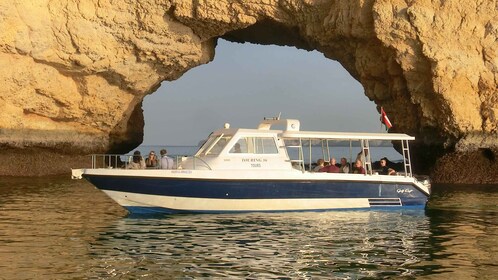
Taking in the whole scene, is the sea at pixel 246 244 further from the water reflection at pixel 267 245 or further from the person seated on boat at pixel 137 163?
the person seated on boat at pixel 137 163

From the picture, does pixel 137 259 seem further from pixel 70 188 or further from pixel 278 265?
pixel 70 188

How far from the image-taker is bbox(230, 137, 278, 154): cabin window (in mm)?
16547

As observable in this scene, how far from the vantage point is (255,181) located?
15.9 meters

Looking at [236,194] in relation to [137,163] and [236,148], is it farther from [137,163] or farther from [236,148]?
[137,163]

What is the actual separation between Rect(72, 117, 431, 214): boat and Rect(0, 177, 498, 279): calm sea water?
1.23ft

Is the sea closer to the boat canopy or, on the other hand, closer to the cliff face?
the boat canopy

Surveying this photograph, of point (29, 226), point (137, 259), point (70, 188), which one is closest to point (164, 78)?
point (70, 188)

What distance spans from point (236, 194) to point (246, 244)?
12.6 ft

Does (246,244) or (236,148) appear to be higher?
(236,148)

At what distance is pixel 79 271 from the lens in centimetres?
988

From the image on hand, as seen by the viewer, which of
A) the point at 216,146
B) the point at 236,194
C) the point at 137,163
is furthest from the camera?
the point at 137,163

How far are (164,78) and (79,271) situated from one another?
24397 mm

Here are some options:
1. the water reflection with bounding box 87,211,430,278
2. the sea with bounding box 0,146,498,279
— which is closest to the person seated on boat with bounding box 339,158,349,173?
the sea with bounding box 0,146,498,279

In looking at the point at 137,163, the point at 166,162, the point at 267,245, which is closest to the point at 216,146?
the point at 166,162
